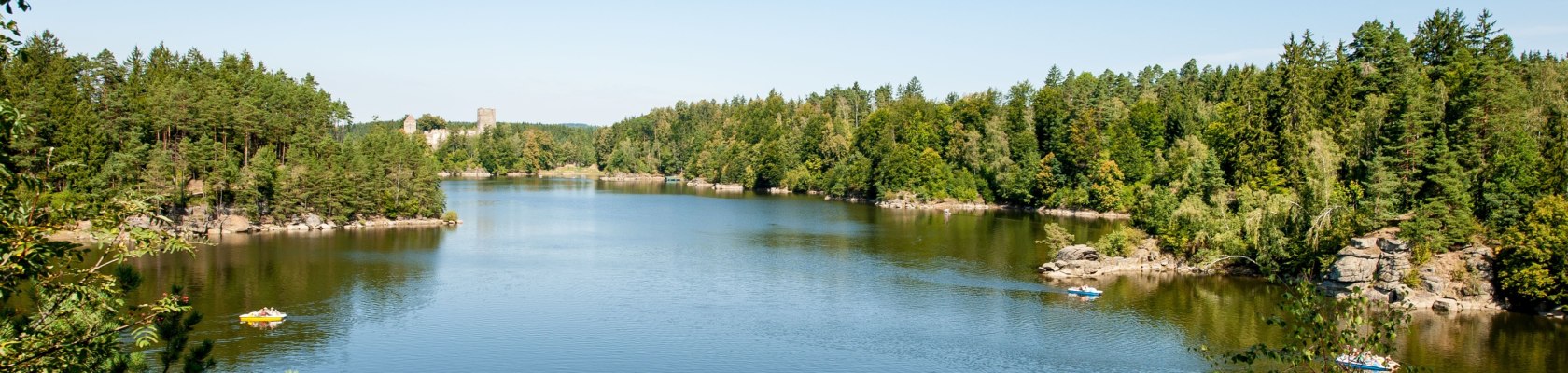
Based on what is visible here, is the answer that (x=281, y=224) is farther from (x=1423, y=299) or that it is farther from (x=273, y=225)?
(x=1423, y=299)

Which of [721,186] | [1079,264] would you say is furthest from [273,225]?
[721,186]

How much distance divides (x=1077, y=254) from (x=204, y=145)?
2191 inches

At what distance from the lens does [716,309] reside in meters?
44.6

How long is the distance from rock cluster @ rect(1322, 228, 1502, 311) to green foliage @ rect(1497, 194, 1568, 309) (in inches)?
49.8

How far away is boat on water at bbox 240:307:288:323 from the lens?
38844 mm

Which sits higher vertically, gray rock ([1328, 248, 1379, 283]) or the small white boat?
gray rock ([1328, 248, 1379, 283])

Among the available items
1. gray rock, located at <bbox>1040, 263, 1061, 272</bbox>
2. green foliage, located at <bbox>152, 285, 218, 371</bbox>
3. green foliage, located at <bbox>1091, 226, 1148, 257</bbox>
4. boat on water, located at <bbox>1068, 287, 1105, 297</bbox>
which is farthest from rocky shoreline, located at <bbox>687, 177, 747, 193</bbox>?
green foliage, located at <bbox>152, 285, 218, 371</bbox>

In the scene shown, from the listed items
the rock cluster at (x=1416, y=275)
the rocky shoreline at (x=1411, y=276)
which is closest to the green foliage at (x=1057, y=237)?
the rocky shoreline at (x=1411, y=276)

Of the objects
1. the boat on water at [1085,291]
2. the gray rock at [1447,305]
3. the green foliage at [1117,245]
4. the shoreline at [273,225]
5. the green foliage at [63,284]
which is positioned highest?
the green foliage at [63,284]

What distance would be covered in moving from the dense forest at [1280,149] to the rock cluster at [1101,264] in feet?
4.00

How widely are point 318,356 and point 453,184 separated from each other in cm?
11623

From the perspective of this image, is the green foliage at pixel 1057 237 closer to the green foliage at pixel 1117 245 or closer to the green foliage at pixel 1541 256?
the green foliage at pixel 1117 245

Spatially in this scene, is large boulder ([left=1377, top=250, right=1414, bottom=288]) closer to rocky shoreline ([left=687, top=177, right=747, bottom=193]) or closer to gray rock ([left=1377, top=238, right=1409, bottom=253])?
gray rock ([left=1377, top=238, right=1409, bottom=253])

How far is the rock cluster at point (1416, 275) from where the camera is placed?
43.8 m
